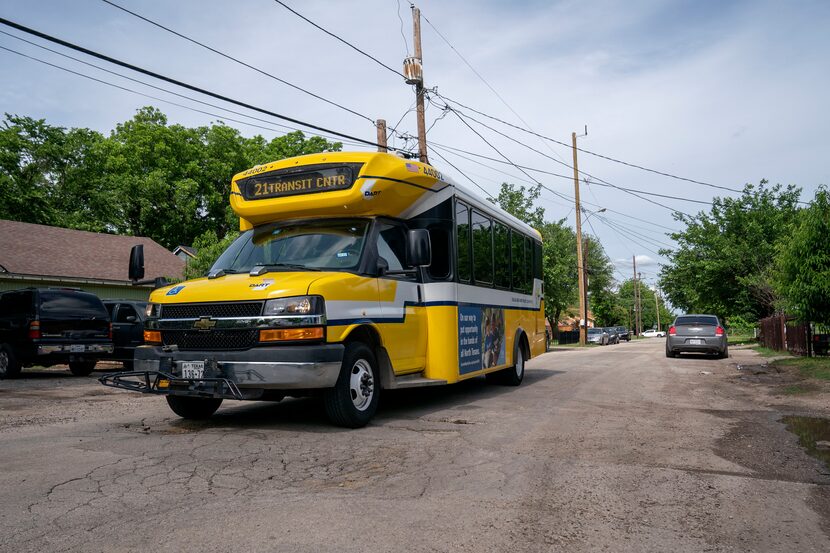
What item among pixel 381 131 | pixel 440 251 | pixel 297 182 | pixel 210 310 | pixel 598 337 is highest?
pixel 381 131

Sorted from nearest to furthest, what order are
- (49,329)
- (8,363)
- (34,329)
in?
(34,329) < (49,329) < (8,363)

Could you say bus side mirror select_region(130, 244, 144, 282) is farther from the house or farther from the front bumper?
the house

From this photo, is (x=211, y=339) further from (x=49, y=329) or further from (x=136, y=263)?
(x=49, y=329)

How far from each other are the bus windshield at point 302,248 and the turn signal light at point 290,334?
3.12 ft

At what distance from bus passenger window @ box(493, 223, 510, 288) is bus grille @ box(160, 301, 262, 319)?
5417 millimetres

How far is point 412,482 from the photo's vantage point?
4.94 meters

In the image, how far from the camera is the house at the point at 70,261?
2367cm

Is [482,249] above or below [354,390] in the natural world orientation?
above

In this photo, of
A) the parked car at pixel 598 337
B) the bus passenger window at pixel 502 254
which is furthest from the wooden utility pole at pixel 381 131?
the parked car at pixel 598 337

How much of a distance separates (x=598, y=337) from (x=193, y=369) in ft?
A: 152

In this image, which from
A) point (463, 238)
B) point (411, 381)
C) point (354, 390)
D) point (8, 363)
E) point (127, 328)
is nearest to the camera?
point (354, 390)

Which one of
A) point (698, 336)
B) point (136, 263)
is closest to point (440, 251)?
point (136, 263)

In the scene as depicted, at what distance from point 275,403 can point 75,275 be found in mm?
19086

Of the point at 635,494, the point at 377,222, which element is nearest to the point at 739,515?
the point at 635,494
